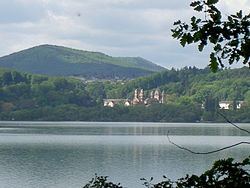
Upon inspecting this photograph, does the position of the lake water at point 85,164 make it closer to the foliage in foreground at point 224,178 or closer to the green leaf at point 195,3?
the foliage in foreground at point 224,178

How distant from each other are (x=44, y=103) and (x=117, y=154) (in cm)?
13432

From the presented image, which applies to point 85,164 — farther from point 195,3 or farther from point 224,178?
point 195,3

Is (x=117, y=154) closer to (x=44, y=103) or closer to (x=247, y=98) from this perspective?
(x=44, y=103)

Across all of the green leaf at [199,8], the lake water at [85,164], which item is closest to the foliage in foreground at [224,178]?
the green leaf at [199,8]

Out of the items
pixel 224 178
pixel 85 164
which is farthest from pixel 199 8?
pixel 85 164

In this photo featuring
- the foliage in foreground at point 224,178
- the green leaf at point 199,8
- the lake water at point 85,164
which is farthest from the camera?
the lake water at point 85,164

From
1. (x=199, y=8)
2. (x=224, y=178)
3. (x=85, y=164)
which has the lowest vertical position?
(x=85, y=164)

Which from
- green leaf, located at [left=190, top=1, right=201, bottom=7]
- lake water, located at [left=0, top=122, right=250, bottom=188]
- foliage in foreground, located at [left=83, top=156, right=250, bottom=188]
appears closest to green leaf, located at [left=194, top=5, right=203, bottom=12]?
green leaf, located at [left=190, top=1, right=201, bottom=7]

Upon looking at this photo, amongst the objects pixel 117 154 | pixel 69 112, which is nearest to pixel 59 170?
pixel 117 154

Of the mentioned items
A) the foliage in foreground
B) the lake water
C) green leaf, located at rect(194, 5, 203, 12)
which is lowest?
the lake water

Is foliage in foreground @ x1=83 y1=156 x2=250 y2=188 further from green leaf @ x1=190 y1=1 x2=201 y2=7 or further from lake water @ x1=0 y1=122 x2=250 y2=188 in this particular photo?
lake water @ x1=0 y1=122 x2=250 y2=188

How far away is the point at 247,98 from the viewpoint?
199m

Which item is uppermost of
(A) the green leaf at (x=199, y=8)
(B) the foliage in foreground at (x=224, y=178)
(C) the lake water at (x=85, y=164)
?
(A) the green leaf at (x=199, y=8)

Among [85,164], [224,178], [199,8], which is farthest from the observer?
[85,164]
